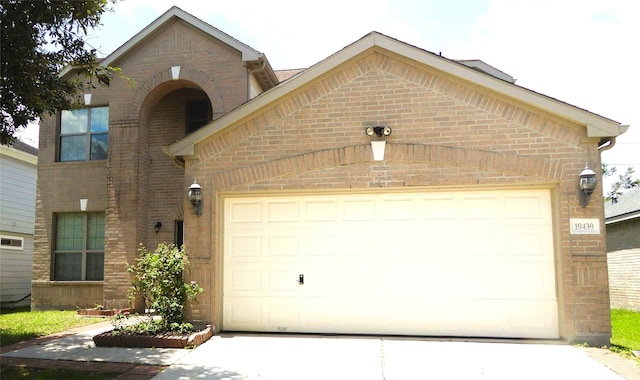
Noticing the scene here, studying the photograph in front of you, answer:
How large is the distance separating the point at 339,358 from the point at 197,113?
8915 millimetres

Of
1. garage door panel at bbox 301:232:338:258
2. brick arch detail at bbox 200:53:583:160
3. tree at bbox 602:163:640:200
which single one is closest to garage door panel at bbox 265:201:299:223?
garage door panel at bbox 301:232:338:258

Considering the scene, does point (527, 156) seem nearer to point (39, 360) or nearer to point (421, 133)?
point (421, 133)

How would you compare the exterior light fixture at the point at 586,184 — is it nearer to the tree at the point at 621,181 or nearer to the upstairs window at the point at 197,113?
the upstairs window at the point at 197,113

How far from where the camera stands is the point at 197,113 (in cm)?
1345

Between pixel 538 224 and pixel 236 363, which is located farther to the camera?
pixel 538 224

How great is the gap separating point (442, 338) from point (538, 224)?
2.58 m

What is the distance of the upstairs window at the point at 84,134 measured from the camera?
1334cm

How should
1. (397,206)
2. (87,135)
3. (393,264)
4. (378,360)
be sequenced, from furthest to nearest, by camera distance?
(87,135)
(397,206)
(393,264)
(378,360)

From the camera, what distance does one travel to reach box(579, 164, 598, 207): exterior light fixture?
7625mm

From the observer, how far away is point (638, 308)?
48.8 feet

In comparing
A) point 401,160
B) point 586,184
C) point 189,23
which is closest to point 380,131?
point 401,160

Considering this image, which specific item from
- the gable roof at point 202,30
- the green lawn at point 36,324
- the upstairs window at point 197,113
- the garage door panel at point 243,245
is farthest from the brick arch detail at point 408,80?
the green lawn at point 36,324


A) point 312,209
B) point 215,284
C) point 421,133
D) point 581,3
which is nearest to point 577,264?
point 421,133

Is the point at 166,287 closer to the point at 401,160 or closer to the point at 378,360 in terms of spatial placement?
the point at 378,360
